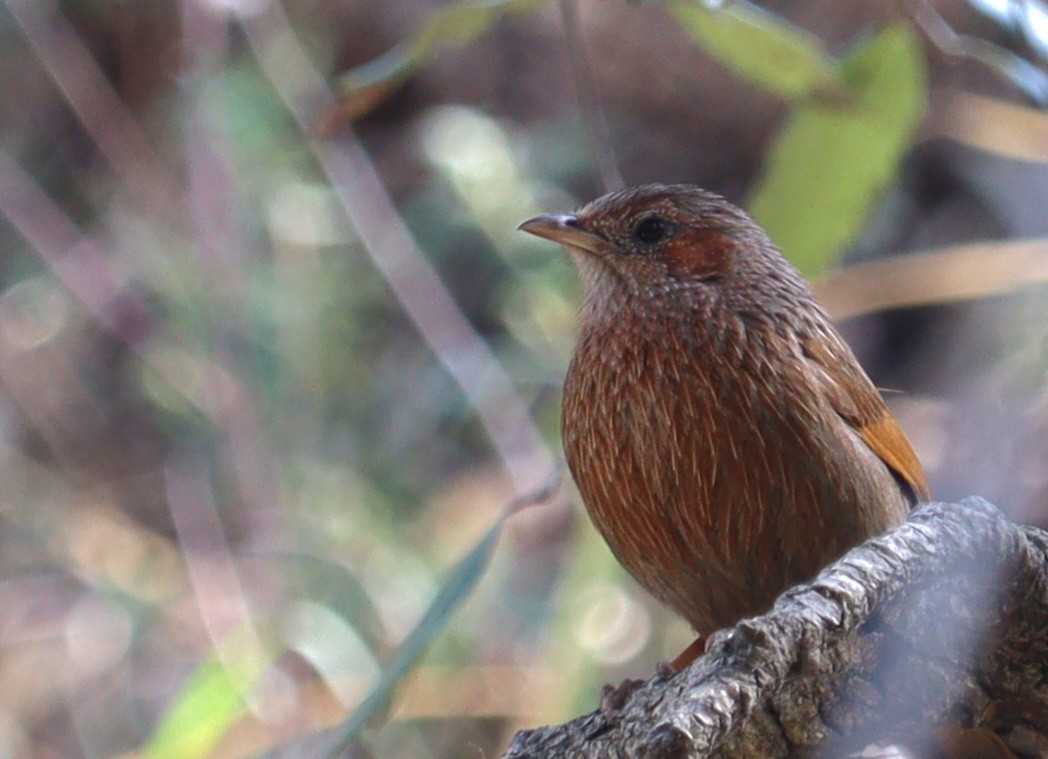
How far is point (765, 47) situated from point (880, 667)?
68.0 inches

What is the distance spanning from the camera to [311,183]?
669 cm

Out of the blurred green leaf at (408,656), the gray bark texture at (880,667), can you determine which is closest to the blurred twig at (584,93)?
the blurred green leaf at (408,656)

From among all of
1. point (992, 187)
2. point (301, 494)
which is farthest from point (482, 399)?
point (992, 187)

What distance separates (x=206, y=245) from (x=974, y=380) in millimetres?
3264

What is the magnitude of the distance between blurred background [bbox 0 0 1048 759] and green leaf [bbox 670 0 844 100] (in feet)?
5.83

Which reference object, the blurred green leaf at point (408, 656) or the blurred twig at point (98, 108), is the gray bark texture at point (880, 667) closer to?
the blurred green leaf at point (408, 656)

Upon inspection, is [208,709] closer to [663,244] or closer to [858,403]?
[663,244]

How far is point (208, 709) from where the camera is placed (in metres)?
4.79

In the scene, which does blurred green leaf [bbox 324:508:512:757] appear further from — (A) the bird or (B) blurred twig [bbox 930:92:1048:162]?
(B) blurred twig [bbox 930:92:1048:162]

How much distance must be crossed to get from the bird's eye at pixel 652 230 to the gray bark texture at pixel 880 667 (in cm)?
144

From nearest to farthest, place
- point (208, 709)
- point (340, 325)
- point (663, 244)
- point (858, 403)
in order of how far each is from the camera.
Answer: point (858, 403) < point (663, 244) < point (208, 709) < point (340, 325)

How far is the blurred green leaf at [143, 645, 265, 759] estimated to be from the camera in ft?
15.0

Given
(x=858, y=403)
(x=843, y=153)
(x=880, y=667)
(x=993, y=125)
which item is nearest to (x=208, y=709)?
(x=858, y=403)

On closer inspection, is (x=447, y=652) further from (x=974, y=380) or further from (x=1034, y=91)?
(x=1034, y=91)
